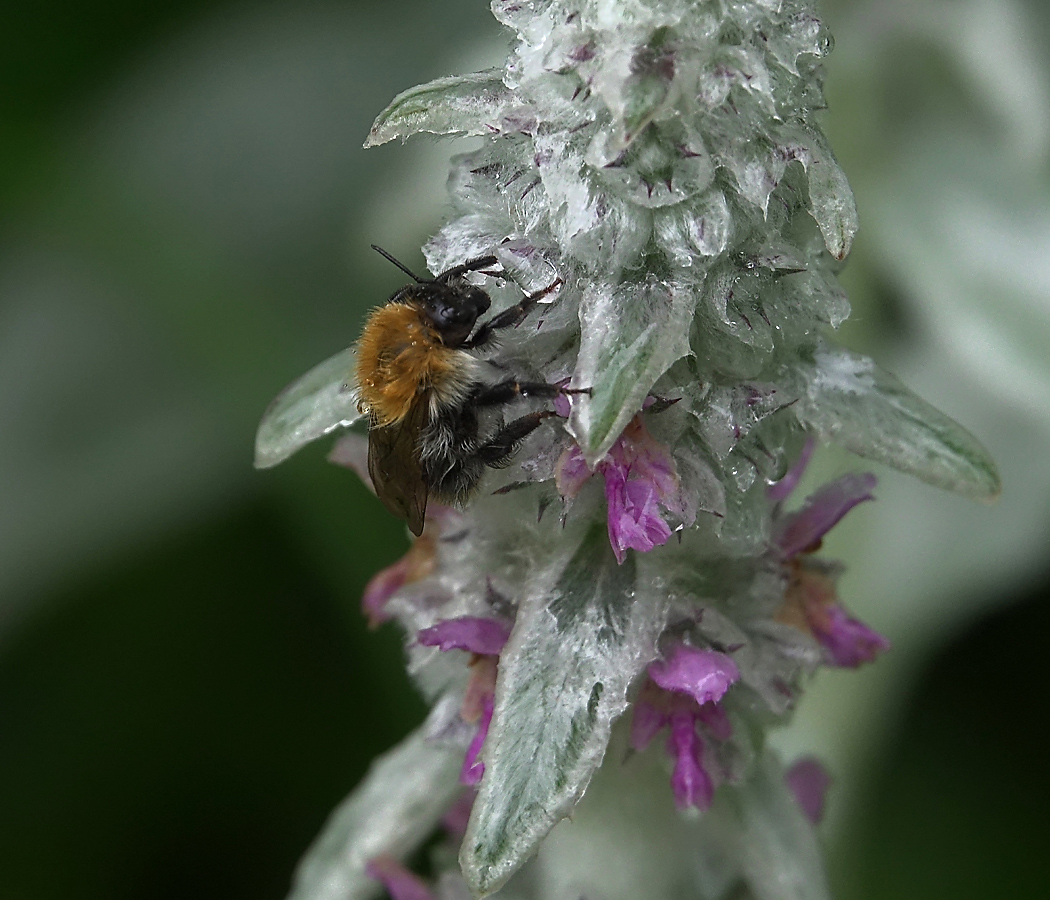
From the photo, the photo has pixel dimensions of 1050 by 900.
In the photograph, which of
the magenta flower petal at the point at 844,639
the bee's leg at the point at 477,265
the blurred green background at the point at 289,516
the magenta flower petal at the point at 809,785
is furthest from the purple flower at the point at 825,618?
the blurred green background at the point at 289,516

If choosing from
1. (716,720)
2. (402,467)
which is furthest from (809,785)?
(402,467)

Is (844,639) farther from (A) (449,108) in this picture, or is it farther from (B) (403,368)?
(A) (449,108)

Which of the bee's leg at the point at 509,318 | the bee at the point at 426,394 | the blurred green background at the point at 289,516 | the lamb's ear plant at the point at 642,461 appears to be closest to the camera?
the lamb's ear plant at the point at 642,461

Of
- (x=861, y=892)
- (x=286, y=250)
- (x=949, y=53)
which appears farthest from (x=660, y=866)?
(x=286, y=250)

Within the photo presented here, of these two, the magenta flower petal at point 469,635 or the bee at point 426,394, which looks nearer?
the magenta flower petal at point 469,635

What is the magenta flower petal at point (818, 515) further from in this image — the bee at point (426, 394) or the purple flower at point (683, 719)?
the bee at point (426, 394)

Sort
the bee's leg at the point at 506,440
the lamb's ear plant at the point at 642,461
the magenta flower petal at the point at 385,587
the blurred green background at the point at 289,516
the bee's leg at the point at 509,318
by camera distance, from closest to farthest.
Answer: the lamb's ear plant at the point at 642,461 → the bee's leg at the point at 509,318 → the bee's leg at the point at 506,440 → the magenta flower petal at the point at 385,587 → the blurred green background at the point at 289,516

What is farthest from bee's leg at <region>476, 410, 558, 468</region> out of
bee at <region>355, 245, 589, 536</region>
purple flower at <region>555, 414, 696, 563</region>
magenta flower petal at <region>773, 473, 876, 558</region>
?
magenta flower petal at <region>773, 473, 876, 558</region>

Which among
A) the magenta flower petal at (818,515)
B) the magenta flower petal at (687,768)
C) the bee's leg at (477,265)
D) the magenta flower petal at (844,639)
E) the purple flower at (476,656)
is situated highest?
the bee's leg at (477,265)
